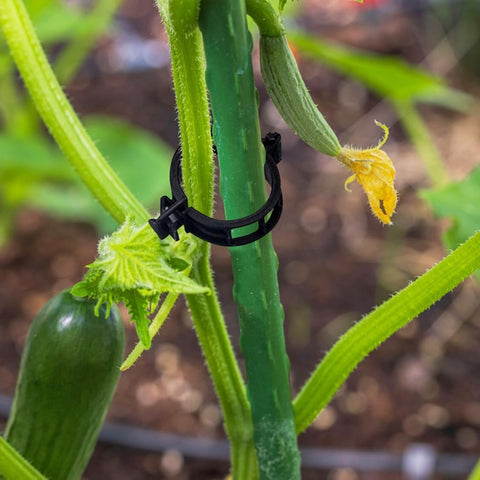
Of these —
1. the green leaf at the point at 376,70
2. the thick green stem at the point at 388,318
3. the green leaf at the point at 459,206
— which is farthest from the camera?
the green leaf at the point at 376,70

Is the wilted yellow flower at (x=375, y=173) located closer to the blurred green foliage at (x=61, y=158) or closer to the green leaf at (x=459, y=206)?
the green leaf at (x=459, y=206)

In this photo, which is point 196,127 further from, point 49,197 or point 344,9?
point 344,9

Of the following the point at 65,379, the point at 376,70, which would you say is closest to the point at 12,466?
the point at 65,379

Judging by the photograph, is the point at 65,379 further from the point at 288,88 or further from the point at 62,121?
the point at 288,88

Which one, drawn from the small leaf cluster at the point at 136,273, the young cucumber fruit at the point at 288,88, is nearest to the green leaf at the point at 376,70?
the young cucumber fruit at the point at 288,88

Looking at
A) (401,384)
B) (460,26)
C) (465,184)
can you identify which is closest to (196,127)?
(465,184)

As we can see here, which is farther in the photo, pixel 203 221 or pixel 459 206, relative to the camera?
pixel 459 206
